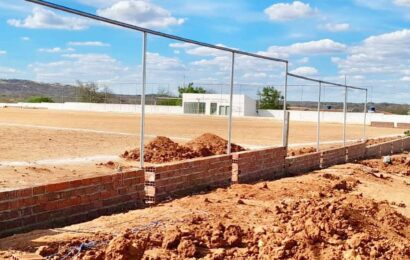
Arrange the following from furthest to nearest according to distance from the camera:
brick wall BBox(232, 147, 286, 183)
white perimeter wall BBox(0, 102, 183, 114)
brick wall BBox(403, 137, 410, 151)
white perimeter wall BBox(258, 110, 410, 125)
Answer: white perimeter wall BBox(0, 102, 183, 114) < white perimeter wall BBox(258, 110, 410, 125) < brick wall BBox(403, 137, 410, 151) < brick wall BBox(232, 147, 286, 183)

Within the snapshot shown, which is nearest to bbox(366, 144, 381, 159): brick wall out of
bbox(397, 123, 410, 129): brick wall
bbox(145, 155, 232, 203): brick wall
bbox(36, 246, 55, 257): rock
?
bbox(145, 155, 232, 203): brick wall

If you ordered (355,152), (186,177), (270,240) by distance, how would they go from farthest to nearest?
(355,152) < (186,177) < (270,240)

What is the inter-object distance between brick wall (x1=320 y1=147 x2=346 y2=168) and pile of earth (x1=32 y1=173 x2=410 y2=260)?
27.9ft

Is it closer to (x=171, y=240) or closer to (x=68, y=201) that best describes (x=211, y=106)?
(x=68, y=201)

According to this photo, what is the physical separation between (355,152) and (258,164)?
322 inches

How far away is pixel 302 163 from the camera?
14.9 meters

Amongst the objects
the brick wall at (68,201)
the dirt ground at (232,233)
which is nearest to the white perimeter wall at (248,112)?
the dirt ground at (232,233)

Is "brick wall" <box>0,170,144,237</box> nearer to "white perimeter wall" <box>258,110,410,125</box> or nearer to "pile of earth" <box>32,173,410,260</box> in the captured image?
"pile of earth" <box>32,173,410,260</box>

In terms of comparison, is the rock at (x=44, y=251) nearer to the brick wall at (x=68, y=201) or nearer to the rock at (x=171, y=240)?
the brick wall at (x=68, y=201)

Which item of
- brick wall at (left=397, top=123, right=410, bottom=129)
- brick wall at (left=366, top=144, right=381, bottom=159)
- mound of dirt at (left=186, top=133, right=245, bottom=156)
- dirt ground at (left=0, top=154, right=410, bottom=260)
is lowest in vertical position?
brick wall at (left=397, top=123, right=410, bottom=129)

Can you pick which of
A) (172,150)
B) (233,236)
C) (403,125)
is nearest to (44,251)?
(233,236)

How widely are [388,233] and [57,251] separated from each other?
4407 millimetres

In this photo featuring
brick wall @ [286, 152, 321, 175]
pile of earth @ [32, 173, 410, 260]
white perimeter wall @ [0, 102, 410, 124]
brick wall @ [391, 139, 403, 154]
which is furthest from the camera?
white perimeter wall @ [0, 102, 410, 124]

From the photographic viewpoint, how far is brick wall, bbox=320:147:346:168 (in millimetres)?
16328
